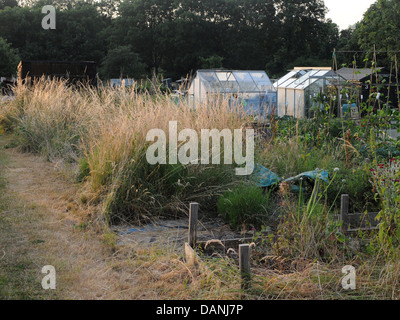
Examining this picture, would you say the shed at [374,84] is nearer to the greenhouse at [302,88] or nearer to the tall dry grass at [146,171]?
the greenhouse at [302,88]

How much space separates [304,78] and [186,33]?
33.7 metres

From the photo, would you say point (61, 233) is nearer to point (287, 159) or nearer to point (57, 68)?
point (287, 159)

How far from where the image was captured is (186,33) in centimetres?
5322

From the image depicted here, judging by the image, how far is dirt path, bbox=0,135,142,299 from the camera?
3.27 metres

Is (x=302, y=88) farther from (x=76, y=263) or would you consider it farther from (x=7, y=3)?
(x=7, y=3)

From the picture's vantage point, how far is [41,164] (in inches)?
301

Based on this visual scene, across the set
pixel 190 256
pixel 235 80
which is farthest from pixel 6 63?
pixel 190 256

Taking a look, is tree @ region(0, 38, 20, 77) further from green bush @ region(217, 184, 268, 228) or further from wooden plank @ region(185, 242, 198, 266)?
wooden plank @ region(185, 242, 198, 266)

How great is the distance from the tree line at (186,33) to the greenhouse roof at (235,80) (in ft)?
91.0

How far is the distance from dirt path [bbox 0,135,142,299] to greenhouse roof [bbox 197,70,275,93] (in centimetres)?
1362

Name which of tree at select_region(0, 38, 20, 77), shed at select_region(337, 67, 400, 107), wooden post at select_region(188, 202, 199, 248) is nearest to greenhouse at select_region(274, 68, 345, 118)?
shed at select_region(337, 67, 400, 107)
